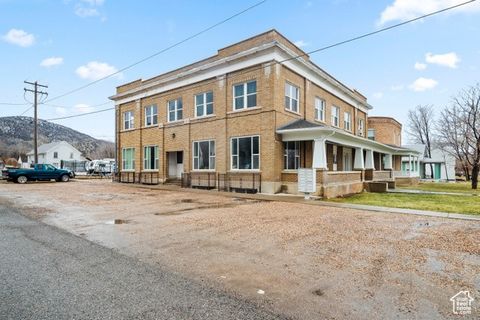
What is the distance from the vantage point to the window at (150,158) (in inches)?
984

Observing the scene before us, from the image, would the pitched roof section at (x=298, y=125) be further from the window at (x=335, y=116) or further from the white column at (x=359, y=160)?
the window at (x=335, y=116)

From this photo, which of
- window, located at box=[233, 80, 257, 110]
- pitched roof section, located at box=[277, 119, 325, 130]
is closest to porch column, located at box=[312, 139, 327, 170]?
pitched roof section, located at box=[277, 119, 325, 130]

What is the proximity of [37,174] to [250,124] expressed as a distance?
2223 centimetres

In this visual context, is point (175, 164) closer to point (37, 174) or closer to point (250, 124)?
point (250, 124)

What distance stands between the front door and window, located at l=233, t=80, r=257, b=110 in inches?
301

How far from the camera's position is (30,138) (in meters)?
136

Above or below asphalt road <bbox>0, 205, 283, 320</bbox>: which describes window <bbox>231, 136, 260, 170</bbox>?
above

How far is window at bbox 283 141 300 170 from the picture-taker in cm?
1788

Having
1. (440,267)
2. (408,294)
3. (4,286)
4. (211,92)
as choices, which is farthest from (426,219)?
(211,92)

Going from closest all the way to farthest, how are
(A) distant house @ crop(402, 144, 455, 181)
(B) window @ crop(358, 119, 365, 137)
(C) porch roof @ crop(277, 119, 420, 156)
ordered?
(C) porch roof @ crop(277, 119, 420, 156) < (B) window @ crop(358, 119, 365, 137) < (A) distant house @ crop(402, 144, 455, 181)

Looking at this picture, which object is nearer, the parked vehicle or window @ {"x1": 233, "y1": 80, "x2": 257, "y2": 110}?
window @ {"x1": 233, "y1": 80, "x2": 257, "y2": 110}

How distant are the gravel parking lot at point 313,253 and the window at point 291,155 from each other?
7391mm

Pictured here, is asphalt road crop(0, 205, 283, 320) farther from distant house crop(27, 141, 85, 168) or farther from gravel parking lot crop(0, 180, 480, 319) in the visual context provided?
distant house crop(27, 141, 85, 168)
